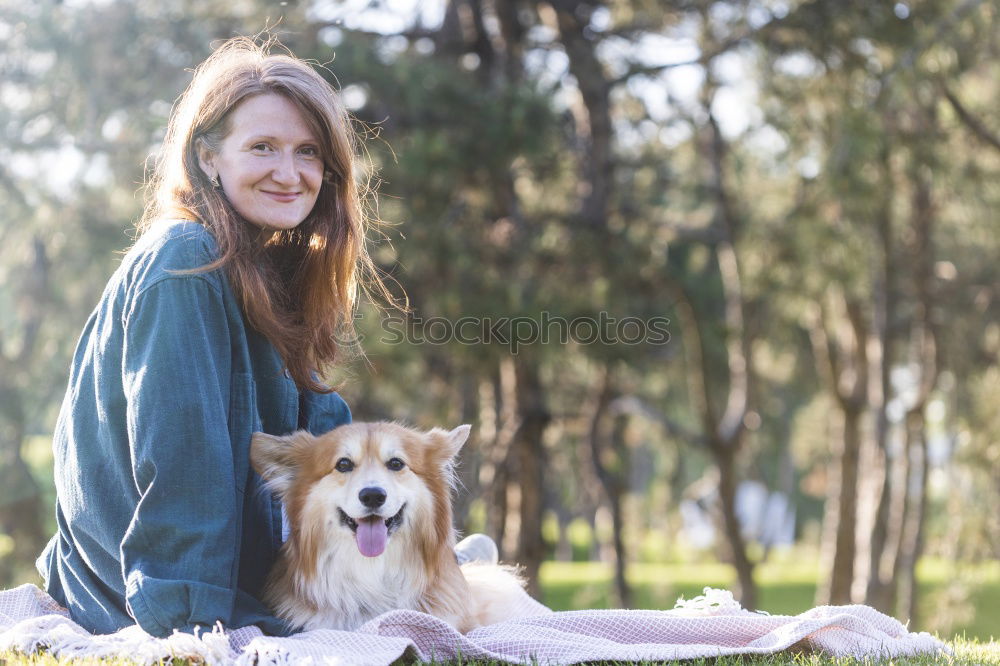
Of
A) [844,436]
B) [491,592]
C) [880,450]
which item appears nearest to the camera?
[491,592]

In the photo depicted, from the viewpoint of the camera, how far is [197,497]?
3020 mm

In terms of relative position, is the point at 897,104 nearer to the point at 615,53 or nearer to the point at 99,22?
the point at 615,53

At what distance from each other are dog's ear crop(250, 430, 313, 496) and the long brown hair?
299mm

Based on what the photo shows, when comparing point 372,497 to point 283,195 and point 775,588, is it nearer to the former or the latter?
point 283,195

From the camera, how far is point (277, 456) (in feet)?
11.1

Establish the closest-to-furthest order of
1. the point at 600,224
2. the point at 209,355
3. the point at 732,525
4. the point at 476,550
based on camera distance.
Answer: the point at 209,355 < the point at 476,550 < the point at 600,224 < the point at 732,525

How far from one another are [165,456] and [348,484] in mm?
596

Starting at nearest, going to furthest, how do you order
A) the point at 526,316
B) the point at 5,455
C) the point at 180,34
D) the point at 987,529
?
the point at 526,316 → the point at 180,34 → the point at 987,529 → the point at 5,455

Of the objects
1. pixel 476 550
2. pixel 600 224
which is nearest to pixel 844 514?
pixel 600 224

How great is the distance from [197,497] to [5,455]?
11.7m

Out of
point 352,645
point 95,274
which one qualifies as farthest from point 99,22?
point 352,645

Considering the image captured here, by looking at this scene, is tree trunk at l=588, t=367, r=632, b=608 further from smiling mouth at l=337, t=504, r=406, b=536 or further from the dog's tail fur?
smiling mouth at l=337, t=504, r=406, b=536

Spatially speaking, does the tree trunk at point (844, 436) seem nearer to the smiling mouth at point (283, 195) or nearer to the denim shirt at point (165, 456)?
the smiling mouth at point (283, 195)

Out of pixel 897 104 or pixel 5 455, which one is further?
pixel 5 455
